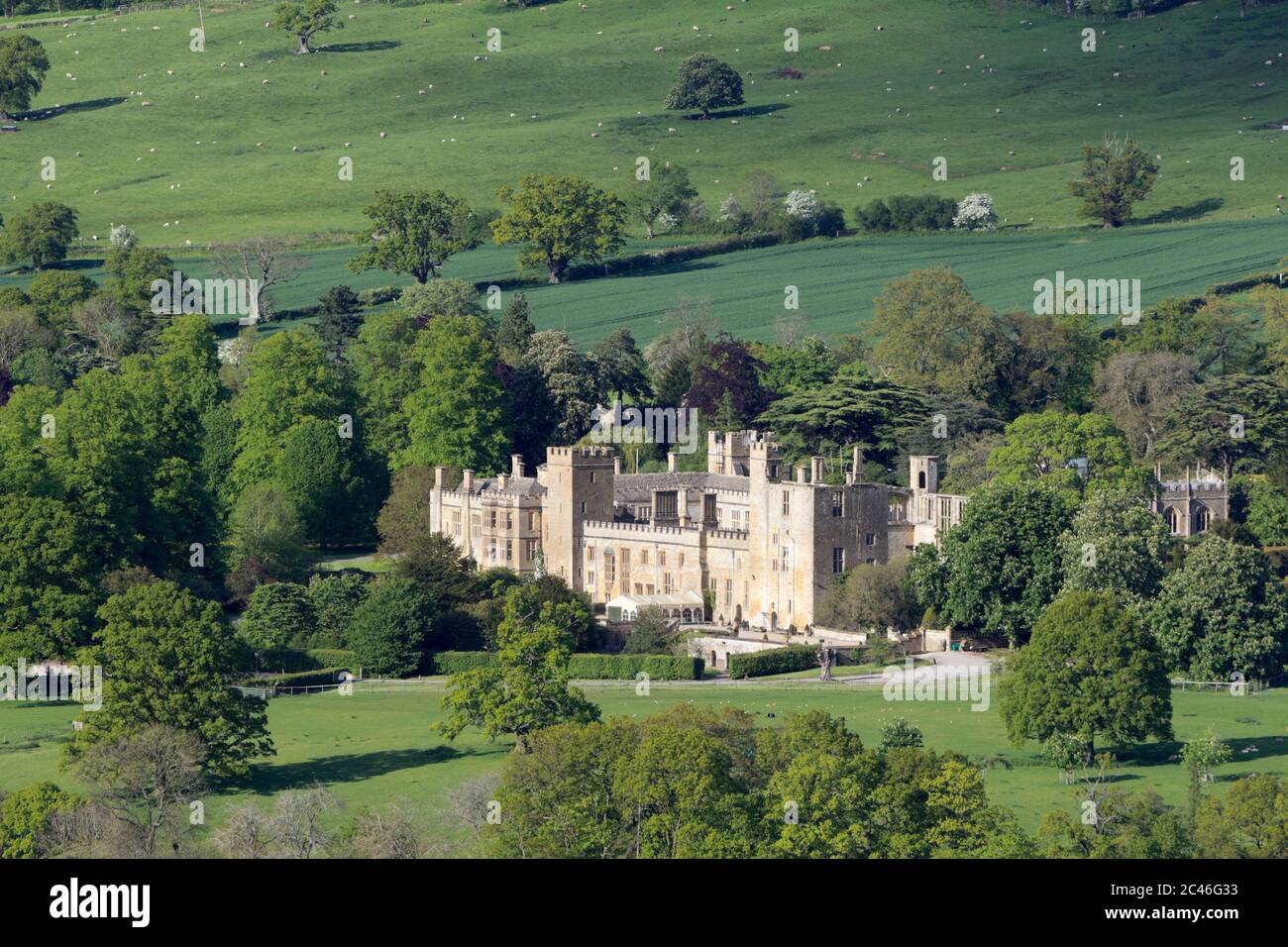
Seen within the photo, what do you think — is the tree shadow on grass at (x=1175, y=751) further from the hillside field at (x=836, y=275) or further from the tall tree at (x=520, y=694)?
the hillside field at (x=836, y=275)

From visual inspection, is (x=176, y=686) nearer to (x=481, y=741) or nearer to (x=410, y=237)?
(x=481, y=741)

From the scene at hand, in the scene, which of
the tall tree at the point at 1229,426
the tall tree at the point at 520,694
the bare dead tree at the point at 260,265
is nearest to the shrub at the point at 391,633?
the tall tree at the point at 520,694

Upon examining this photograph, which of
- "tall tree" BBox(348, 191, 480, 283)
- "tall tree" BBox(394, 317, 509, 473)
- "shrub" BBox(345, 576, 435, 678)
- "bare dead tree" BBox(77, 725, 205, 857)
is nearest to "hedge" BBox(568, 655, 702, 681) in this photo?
"shrub" BBox(345, 576, 435, 678)
